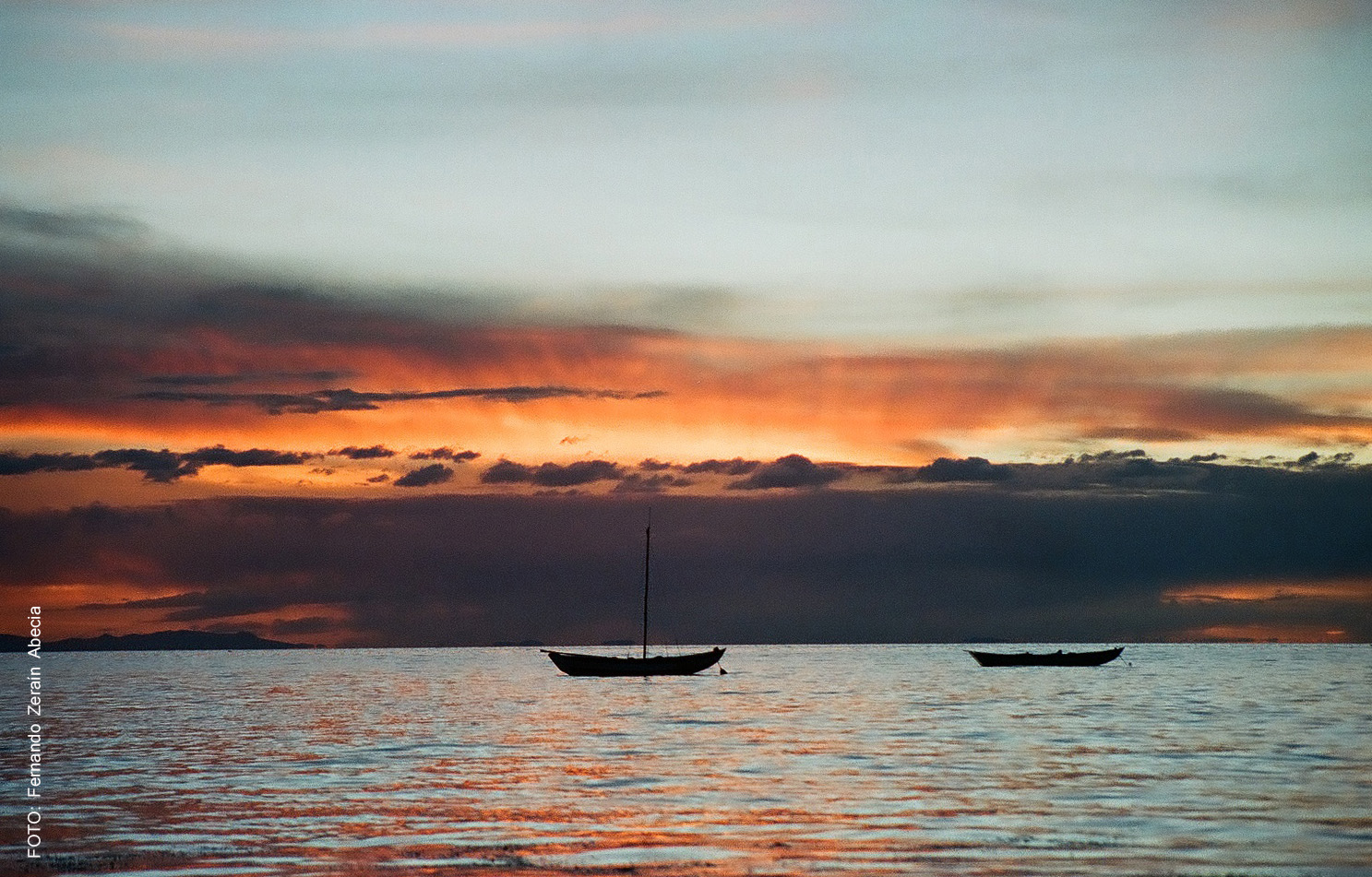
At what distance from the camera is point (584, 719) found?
92.6 metres

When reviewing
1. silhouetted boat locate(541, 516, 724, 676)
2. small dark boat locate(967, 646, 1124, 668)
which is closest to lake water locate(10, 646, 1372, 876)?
silhouetted boat locate(541, 516, 724, 676)

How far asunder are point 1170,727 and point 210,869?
65.2 metres

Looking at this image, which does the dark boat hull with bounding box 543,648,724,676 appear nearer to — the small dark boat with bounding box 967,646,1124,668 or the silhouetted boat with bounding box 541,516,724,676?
the silhouetted boat with bounding box 541,516,724,676

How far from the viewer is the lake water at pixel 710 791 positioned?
3578 cm

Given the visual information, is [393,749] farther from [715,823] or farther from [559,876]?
[559,876]

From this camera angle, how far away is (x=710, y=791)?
4978cm

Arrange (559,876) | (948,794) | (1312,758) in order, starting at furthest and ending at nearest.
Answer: (1312,758) → (948,794) → (559,876)

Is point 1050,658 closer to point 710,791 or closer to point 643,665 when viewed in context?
point 643,665

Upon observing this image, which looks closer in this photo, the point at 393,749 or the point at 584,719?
the point at 393,749

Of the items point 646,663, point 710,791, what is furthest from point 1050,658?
point 710,791

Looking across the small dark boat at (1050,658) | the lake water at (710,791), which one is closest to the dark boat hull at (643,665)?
the lake water at (710,791)

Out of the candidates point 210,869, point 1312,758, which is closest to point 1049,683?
point 1312,758

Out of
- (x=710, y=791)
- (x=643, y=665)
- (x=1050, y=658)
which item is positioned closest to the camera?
(x=710, y=791)

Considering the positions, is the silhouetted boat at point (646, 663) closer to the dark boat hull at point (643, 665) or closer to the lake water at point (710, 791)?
the dark boat hull at point (643, 665)
